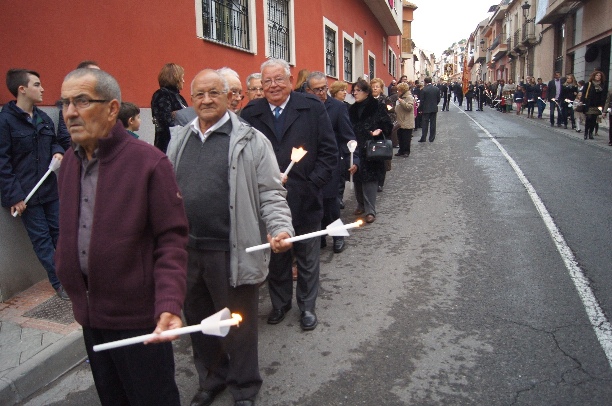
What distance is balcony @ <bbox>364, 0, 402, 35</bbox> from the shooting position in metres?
19.8

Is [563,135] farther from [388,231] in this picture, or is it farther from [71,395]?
[71,395]

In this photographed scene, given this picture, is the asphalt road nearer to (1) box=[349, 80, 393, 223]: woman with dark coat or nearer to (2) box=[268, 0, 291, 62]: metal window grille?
(1) box=[349, 80, 393, 223]: woman with dark coat

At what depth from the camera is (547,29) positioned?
30938 millimetres

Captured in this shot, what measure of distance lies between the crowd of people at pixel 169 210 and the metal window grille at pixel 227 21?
11.1 ft

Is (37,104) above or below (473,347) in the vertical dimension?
above

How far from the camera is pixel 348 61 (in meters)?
17.8

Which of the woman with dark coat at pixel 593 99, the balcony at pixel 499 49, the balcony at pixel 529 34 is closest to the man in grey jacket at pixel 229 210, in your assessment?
the woman with dark coat at pixel 593 99

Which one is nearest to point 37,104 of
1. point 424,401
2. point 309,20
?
point 424,401

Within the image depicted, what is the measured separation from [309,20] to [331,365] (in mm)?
10729

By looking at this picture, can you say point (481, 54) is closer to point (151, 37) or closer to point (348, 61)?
point (348, 61)

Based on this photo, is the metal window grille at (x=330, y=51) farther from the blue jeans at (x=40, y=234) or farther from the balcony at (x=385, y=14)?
the blue jeans at (x=40, y=234)

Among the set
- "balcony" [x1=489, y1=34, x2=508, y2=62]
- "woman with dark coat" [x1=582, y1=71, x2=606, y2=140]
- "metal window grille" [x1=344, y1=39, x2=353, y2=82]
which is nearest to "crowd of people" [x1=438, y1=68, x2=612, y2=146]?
"woman with dark coat" [x1=582, y1=71, x2=606, y2=140]

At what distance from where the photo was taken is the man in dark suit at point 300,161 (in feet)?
12.6

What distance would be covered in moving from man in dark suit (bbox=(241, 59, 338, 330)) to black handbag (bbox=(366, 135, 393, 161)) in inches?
102
